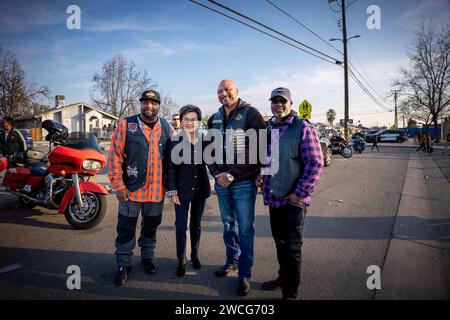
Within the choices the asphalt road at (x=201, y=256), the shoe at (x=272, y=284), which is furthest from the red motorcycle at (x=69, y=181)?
the shoe at (x=272, y=284)

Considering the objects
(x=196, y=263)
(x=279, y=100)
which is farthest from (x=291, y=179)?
(x=196, y=263)

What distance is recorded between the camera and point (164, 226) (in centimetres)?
453

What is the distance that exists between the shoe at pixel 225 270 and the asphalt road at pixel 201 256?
2.8 inches

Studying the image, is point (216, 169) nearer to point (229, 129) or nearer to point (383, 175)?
point (229, 129)

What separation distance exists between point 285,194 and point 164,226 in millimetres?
2755

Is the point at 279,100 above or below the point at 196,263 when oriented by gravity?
above

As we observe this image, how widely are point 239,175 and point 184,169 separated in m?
0.69

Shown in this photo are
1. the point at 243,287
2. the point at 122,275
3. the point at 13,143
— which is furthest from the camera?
the point at 13,143

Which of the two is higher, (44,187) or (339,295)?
(44,187)

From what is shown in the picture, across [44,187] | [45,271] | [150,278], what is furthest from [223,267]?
[44,187]

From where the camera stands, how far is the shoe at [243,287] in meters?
2.54

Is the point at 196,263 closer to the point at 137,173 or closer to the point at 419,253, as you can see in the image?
the point at 137,173

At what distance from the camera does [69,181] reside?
450 centimetres
